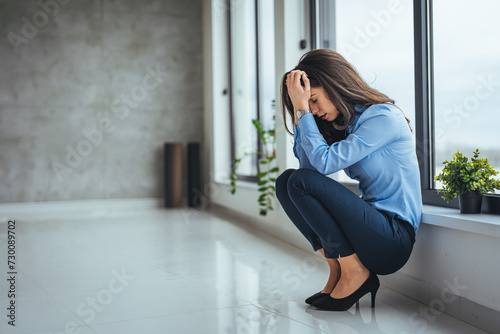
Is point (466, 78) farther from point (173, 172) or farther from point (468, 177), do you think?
point (173, 172)

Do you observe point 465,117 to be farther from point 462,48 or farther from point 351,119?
point 351,119

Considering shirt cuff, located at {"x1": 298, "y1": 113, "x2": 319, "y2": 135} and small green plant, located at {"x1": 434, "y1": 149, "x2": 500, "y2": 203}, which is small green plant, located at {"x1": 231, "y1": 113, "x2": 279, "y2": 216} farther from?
small green plant, located at {"x1": 434, "y1": 149, "x2": 500, "y2": 203}

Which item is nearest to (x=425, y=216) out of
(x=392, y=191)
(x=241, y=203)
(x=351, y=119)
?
(x=392, y=191)

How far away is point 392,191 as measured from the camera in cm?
194

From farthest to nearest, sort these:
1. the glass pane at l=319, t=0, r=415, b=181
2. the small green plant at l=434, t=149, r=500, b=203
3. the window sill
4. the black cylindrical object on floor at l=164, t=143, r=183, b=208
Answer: the black cylindrical object on floor at l=164, t=143, r=183, b=208
the glass pane at l=319, t=0, r=415, b=181
the small green plant at l=434, t=149, r=500, b=203
the window sill

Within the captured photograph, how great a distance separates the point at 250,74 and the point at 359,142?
10.7 ft

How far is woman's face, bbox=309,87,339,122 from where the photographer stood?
77.9 inches

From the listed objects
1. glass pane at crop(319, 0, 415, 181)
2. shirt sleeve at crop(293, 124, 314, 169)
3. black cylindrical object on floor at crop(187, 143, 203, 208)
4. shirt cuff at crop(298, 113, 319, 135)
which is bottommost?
black cylindrical object on floor at crop(187, 143, 203, 208)

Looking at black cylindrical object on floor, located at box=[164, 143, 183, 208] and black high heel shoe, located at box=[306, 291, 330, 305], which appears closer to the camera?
black high heel shoe, located at box=[306, 291, 330, 305]

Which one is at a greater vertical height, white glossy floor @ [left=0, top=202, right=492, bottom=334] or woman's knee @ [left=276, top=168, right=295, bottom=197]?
woman's knee @ [left=276, top=168, right=295, bottom=197]

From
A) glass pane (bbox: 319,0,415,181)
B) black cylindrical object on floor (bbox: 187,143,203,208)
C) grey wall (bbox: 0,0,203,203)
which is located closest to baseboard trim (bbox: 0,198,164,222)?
grey wall (bbox: 0,0,203,203)

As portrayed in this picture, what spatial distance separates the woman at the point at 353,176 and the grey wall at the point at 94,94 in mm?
4249

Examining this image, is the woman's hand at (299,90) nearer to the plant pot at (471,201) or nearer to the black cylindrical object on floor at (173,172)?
the plant pot at (471,201)

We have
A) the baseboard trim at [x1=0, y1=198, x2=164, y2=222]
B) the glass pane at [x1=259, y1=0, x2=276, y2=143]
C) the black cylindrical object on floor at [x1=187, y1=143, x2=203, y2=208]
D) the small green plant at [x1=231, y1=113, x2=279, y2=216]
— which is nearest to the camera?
the small green plant at [x1=231, y1=113, x2=279, y2=216]
